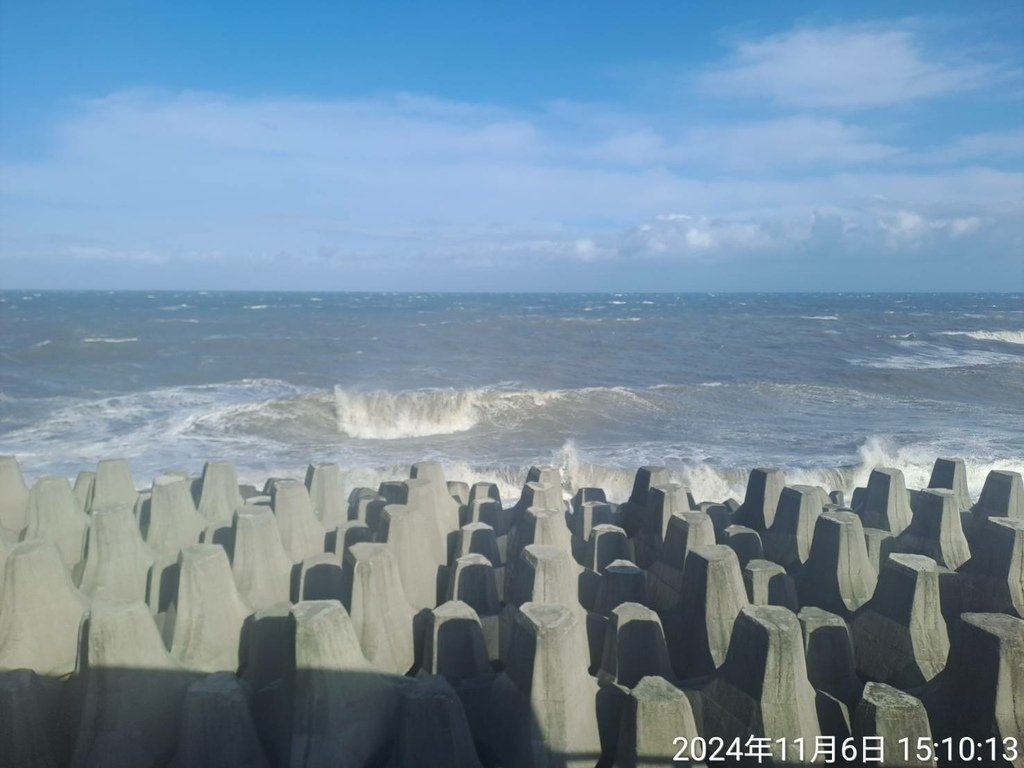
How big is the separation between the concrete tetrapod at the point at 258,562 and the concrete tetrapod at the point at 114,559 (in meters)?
0.68

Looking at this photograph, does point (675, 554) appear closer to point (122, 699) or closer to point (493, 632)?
point (493, 632)

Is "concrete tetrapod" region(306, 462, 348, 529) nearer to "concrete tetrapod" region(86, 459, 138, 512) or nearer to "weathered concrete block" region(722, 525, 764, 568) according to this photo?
"concrete tetrapod" region(86, 459, 138, 512)

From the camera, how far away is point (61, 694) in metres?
3.63

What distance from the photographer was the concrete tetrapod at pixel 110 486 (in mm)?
6090

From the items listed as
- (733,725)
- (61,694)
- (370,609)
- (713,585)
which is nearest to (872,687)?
(733,725)

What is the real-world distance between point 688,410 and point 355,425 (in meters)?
9.00

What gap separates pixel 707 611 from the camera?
4.13 m

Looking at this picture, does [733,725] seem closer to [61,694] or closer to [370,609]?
[370,609]

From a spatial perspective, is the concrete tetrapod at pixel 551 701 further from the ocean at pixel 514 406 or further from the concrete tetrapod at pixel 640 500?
the ocean at pixel 514 406

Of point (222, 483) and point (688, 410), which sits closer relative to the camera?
point (222, 483)

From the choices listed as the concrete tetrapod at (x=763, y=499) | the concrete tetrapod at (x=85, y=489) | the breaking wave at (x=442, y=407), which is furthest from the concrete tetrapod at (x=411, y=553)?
the breaking wave at (x=442, y=407)

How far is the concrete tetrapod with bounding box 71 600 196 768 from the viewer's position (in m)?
3.29

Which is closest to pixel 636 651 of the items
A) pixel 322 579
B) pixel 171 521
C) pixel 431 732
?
pixel 431 732

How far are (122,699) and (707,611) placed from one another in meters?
3.21
